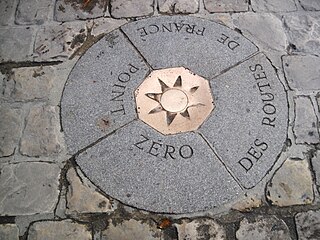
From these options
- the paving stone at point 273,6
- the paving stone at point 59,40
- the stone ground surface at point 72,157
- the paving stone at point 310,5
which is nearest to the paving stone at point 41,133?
the stone ground surface at point 72,157

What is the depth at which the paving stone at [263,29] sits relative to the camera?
266cm

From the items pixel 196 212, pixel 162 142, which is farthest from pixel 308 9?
pixel 196 212

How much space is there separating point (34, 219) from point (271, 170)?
1244mm

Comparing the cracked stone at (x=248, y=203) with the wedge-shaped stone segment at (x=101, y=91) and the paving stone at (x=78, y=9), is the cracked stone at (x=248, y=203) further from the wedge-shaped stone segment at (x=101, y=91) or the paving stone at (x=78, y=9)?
the paving stone at (x=78, y=9)

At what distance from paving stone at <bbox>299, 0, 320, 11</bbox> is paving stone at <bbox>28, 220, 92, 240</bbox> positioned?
2.03m

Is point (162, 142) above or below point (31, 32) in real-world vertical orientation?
below

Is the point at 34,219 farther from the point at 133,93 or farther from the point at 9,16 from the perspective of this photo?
the point at 9,16

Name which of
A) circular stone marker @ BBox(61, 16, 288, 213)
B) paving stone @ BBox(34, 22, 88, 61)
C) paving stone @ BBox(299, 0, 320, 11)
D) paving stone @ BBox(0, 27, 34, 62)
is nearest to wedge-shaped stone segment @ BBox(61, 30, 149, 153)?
circular stone marker @ BBox(61, 16, 288, 213)

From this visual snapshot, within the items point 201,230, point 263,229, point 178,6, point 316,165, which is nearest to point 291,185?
point 316,165

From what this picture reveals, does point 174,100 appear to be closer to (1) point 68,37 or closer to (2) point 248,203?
(2) point 248,203

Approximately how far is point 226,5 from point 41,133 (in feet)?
4.92

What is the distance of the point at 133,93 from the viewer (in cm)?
245

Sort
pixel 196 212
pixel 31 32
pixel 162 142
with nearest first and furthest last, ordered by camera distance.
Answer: pixel 196 212 < pixel 162 142 < pixel 31 32

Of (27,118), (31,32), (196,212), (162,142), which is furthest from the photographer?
(31,32)
